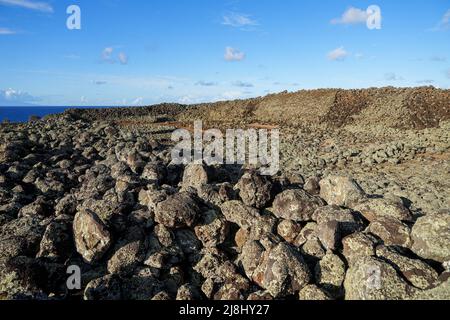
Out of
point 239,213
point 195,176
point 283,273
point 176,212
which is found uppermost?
point 195,176

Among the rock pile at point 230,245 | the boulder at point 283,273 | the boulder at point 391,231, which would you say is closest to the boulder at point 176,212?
the rock pile at point 230,245

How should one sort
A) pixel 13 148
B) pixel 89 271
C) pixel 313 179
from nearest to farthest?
pixel 89 271
pixel 313 179
pixel 13 148

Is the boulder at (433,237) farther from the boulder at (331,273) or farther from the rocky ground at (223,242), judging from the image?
the boulder at (331,273)

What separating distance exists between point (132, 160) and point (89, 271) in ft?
22.0

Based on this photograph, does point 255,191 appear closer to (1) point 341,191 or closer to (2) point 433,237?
(1) point 341,191

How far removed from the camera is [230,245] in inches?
323

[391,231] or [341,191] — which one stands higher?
[341,191]

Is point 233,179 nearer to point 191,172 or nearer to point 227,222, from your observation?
point 191,172

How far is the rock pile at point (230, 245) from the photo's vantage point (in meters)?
6.23

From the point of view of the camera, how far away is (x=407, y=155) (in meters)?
19.2

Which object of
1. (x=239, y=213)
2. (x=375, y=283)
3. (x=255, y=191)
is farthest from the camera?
(x=255, y=191)

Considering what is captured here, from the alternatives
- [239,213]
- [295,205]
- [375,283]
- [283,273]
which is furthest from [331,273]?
[239,213]
